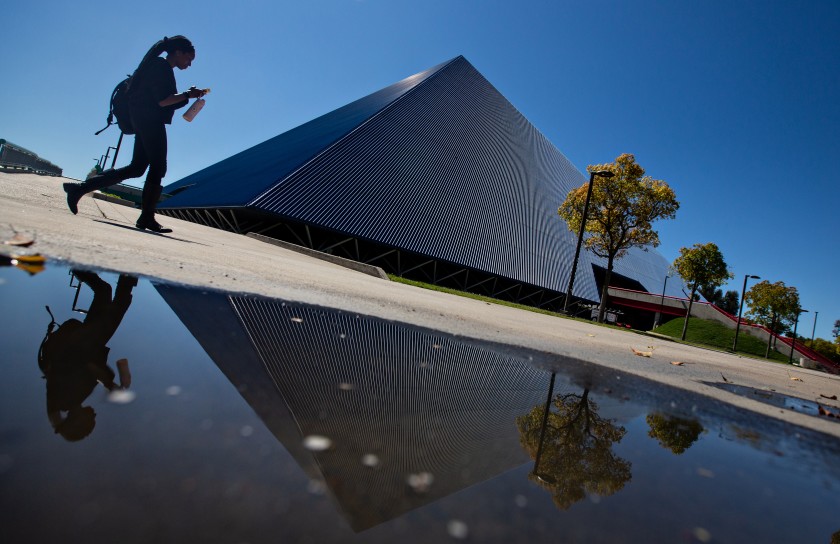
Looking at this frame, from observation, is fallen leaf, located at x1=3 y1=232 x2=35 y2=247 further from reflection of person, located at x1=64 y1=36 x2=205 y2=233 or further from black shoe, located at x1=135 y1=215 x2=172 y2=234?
black shoe, located at x1=135 y1=215 x2=172 y2=234

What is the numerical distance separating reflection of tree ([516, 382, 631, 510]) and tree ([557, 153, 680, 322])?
18961mm

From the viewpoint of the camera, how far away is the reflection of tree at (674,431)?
4.93 feet

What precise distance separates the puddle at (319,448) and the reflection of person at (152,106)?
12.1 feet

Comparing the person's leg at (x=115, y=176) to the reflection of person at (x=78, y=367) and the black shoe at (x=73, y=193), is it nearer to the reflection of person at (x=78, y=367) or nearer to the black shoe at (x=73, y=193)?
the black shoe at (x=73, y=193)

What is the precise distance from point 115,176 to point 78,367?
5.20 m

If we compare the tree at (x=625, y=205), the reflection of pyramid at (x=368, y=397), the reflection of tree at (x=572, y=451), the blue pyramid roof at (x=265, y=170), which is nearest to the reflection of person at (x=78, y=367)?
the reflection of pyramid at (x=368, y=397)

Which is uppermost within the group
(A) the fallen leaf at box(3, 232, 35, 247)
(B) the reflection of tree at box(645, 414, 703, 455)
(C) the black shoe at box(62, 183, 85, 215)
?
(C) the black shoe at box(62, 183, 85, 215)

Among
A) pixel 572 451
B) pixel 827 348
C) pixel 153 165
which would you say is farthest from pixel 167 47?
pixel 827 348

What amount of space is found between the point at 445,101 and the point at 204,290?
987 inches

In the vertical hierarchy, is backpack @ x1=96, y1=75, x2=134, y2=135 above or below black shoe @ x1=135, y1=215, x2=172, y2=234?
above

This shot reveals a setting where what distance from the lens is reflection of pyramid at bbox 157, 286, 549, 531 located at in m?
0.86

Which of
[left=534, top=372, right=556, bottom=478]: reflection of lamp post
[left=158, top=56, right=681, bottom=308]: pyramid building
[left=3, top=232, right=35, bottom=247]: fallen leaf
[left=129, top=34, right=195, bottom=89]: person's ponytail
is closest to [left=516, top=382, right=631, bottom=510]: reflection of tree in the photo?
[left=534, top=372, right=556, bottom=478]: reflection of lamp post

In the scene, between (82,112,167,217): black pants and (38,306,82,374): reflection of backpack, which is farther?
(82,112,167,217): black pants

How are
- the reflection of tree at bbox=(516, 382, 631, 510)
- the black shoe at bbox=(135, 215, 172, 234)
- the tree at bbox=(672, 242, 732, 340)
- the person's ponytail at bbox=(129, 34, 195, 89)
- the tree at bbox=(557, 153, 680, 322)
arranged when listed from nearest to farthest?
the reflection of tree at bbox=(516, 382, 631, 510)
the person's ponytail at bbox=(129, 34, 195, 89)
the black shoe at bbox=(135, 215, 172, 234)
the tree at bbox=(557, 153, 680, 322)
the tree at bbox=(672, 242, 732, 340)
